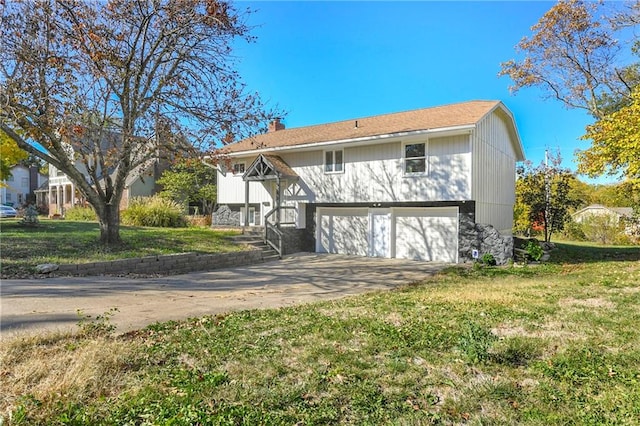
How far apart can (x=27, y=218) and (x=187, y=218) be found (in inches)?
308

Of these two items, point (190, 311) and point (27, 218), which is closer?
point (190, 311)

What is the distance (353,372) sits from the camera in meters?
3.69

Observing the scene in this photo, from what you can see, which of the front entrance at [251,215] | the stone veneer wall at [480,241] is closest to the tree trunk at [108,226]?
the front entrance at [251,215]

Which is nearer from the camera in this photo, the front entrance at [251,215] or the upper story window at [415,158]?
the upper story window at [415,158]

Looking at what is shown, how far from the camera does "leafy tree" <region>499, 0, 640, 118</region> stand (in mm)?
16656

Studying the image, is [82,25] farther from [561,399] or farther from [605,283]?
[605,283]

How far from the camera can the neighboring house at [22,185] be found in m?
46.4

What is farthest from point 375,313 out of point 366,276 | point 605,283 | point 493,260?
point 493,260

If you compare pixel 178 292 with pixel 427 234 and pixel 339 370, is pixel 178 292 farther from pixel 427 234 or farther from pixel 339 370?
pixel 427 234

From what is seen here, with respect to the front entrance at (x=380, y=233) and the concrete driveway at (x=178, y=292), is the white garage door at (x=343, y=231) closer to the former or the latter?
the front entrance at (x=380, y=233)

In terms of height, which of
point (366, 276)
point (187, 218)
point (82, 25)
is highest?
point (82, 25)

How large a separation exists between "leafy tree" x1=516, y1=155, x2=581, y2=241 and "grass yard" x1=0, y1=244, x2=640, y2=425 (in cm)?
1458

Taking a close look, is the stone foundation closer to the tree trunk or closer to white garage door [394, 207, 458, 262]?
the tree trunk

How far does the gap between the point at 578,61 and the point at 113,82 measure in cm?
2019
